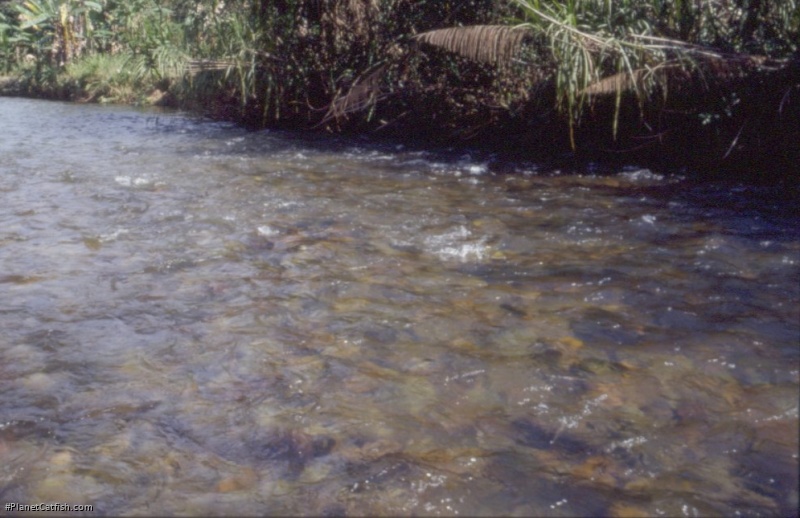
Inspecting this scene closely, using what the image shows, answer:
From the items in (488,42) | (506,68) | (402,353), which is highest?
(488,42)

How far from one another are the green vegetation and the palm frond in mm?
14

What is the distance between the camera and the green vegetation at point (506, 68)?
712cm

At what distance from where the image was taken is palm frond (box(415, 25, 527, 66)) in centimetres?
753

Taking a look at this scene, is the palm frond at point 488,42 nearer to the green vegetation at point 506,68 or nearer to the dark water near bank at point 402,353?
the green vegetation at point 506,68

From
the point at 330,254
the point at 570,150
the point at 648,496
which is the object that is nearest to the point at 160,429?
the point at 648,496

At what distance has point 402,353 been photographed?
11.6ft

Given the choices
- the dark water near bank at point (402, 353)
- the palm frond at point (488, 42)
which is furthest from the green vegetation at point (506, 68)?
the dark water near bank at point (402, 353)

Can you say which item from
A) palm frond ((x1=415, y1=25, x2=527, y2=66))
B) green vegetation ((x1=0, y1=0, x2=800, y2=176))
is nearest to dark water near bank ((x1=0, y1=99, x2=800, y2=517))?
green vegetation ((x1=0, y1=0, x2=800, y2=176))

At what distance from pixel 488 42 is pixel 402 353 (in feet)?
16.0

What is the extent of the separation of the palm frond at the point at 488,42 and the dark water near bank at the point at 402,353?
1776 millimetres

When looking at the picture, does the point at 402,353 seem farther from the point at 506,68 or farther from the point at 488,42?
the point at 506,68

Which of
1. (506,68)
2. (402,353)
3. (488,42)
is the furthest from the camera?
(506,68)

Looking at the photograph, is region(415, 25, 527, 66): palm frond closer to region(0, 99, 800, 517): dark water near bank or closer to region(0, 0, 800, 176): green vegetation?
region(0, 0, 800, 176): green vegetation

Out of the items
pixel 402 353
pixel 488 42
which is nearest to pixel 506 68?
pixel 488 42
